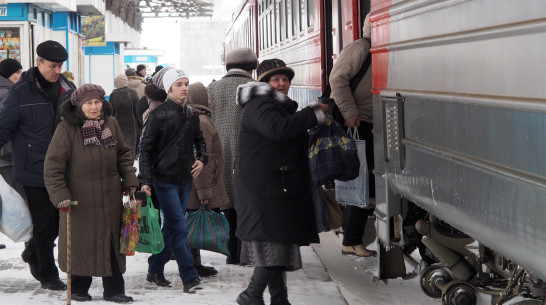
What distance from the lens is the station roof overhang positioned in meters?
51.1

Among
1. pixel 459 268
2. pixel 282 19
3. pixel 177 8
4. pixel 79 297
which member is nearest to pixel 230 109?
pixel 79 297

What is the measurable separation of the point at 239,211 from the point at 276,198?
0.27 m

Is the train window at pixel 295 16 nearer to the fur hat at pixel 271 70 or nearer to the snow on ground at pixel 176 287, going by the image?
the snow on ground at pixel 176 287

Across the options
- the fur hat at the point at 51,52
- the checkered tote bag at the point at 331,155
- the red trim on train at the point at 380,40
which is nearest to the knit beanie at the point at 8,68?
the fur hat at the point at 51,52

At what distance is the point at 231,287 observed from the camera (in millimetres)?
7391

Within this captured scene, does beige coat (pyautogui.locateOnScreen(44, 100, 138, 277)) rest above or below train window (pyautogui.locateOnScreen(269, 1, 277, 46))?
below

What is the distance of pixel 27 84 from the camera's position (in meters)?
7.16

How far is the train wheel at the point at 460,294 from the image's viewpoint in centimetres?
487

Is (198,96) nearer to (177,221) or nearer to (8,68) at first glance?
(177,221)

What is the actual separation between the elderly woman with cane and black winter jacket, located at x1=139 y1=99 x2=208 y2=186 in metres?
0.34

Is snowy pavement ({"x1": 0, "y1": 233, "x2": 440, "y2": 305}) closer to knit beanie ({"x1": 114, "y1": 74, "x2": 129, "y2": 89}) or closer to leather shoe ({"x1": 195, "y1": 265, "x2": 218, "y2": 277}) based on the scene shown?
leather shoe ({"x1": 195, "y1": 265, "x2": 218, "y2": 277})

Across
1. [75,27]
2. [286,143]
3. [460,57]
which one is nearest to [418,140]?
[460,57]

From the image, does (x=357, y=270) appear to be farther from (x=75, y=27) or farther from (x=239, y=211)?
(x=75, y=27)

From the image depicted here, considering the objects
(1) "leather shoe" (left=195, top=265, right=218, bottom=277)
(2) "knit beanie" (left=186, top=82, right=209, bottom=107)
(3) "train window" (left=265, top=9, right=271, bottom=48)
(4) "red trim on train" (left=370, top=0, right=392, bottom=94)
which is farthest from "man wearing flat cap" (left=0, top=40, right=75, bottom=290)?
(3) "train window" (left=265, top=9, right=271, bottom=48)
